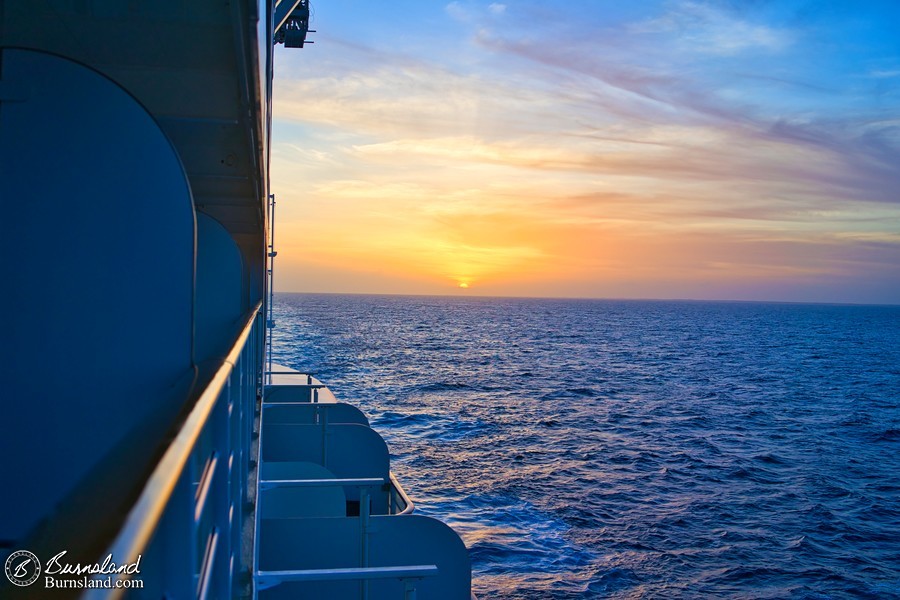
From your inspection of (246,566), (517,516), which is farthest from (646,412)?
(246,566)

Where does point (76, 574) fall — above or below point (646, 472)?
above

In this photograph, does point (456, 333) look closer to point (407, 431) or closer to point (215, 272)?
point (407, 431)

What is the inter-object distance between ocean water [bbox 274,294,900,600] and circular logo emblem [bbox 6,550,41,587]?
43.4ft

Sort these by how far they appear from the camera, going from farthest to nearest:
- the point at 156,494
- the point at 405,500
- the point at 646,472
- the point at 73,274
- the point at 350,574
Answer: the point at 646,472, the point at 405,500, the point at 350,574, the point at 73,274, the point at 156,494

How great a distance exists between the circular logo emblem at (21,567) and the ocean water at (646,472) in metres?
13.2

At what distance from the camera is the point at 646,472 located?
22953mm

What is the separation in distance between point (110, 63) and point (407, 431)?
2451 centimetres

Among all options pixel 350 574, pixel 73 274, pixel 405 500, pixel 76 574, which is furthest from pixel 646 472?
pixel 76 574

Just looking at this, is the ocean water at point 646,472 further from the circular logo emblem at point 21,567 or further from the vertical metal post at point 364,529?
the circular logo emblem at point 21,567

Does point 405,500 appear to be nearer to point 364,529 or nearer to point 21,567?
point 364,529

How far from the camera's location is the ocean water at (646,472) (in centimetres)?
1500

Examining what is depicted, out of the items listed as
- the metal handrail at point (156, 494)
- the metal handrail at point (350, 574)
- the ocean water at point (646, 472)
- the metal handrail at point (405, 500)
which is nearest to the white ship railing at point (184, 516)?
the metal handrail at point (156, 494)

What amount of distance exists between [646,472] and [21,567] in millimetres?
23536

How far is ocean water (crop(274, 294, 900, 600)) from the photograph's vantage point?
15.0 m
